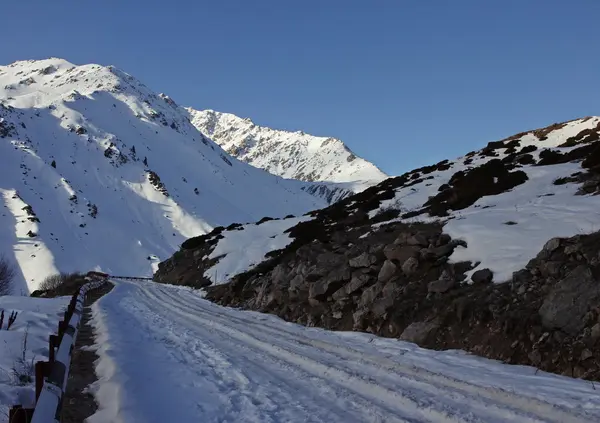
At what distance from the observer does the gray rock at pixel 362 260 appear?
16109 millimetres

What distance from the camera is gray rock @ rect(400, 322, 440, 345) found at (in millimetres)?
11469

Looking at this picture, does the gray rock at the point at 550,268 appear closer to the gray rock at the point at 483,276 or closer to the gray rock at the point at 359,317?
the gray rock at the point at 483,276

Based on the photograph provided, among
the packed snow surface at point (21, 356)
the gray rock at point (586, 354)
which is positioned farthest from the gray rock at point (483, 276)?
the packed snow surface at point (21, 356)

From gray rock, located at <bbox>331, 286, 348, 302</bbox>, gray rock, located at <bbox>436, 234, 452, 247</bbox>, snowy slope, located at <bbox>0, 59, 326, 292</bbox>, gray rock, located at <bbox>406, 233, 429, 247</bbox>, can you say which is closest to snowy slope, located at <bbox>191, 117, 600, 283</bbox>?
gray rock, located at <bbox>436, 234, 452, 247</bbox>

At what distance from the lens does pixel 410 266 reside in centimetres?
1449

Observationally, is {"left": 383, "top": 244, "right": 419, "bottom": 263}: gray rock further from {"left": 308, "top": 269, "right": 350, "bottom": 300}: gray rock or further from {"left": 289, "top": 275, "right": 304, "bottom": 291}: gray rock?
{"left": 289, "top": 275, "right": 304, "bottom": 291}: gray rock

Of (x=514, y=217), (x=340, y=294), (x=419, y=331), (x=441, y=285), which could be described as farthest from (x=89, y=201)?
(x=419, y=331)

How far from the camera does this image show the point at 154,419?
18.4 feet

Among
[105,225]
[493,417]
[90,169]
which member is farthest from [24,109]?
[493,417]

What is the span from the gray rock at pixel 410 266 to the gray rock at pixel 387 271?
42 centimetres

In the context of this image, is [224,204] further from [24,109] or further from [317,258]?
[317,258]

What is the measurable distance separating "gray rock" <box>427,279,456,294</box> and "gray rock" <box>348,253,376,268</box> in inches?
129

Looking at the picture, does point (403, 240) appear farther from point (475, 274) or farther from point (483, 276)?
point (483, 276)

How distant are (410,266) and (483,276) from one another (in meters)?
2.78
